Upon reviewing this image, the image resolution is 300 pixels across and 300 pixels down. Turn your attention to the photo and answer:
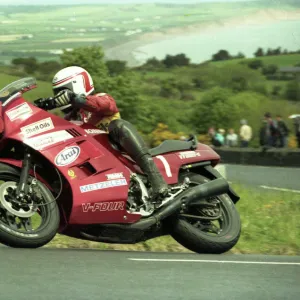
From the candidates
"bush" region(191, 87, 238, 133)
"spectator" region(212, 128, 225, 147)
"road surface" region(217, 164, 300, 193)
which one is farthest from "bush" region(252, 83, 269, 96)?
"road surface" region(217, 164, 300, 193)

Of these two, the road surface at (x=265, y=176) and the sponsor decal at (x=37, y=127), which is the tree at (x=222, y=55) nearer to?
the road surface at (x=265, y=176)

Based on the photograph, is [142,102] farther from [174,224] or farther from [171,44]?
[174,224]

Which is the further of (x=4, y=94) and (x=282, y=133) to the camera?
(x=282, y=133)

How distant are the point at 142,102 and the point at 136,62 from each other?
58.3 ft

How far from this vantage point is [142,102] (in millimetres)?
67250

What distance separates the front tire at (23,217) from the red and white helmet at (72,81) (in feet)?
3.21

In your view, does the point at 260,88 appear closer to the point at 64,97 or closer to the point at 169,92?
the point at 169,92

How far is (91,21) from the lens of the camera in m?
87.9

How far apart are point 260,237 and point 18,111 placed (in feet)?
9.78

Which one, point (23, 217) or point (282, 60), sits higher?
point (23, 217)

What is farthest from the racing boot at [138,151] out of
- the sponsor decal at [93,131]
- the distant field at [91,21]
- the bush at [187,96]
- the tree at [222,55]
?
the tree at [222,55]

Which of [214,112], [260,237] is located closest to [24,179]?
[260,237]

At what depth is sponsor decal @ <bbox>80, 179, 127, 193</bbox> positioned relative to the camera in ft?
25.6

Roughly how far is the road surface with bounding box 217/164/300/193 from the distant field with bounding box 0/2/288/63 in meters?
29.9
